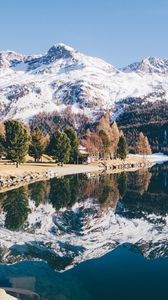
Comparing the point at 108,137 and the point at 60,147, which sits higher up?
the point at 108,137

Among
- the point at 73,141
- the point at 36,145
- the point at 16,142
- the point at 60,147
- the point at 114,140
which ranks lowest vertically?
the point at 60,147

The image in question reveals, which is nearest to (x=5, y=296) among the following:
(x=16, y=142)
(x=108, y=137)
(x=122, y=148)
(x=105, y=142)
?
(x=16, y=142)

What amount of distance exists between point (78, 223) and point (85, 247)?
13.3m

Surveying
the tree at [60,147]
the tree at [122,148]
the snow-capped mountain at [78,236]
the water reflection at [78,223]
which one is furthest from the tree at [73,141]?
the snow-capped mountain at [78,236]

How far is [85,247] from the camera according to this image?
43.6 metres

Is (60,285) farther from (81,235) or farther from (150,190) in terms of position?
(150,190)

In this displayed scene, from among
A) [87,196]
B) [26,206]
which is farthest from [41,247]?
[87,196]

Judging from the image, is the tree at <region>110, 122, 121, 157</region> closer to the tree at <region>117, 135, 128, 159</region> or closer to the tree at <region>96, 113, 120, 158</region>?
the tree at <region>96, 113, 120, 158</region>

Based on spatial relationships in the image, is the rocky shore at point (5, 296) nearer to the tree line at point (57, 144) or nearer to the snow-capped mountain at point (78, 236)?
the snow-capped mountain at point (78, 236)

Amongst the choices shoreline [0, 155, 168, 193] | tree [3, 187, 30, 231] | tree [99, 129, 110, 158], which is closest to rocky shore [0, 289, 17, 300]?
tree [3, 187, 30, 231]

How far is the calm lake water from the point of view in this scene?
32.0 meters

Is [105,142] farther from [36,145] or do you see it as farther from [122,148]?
[36,145]

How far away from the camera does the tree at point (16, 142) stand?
132125 mm

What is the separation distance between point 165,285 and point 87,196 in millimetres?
52649
